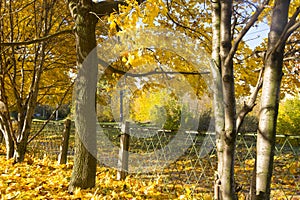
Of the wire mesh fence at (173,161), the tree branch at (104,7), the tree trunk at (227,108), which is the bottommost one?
the wire mesh fence at (173,161)

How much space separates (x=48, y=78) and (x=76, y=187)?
4.78 metres

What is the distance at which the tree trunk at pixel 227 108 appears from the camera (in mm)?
2031

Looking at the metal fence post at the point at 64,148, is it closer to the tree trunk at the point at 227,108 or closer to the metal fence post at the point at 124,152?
Result: the metal fence post at the point at 124,152

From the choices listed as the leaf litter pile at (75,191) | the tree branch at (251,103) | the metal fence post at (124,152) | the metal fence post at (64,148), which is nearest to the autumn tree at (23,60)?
the leaf litter pile at (75,191)

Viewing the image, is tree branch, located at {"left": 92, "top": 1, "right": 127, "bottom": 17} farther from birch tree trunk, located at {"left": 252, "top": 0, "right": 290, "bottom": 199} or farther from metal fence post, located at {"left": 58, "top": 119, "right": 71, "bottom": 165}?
metal fence post, located at {"left": 58, "top": 119, "right": 71, "bottom": 165}

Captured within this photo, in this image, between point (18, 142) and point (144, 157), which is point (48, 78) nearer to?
point (18, 142)

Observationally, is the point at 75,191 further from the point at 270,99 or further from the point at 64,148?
the point at 270,99

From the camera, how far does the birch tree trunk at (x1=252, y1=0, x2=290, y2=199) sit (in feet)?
6.08

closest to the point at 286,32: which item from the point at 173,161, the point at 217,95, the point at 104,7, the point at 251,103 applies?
the point at 251,103

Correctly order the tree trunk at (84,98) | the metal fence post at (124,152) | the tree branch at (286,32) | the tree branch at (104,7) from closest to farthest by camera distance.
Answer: the tree branch at (286,32), the tree trunk at (84,98), the tree branch at (104,7), the metal fence post at (124,152)

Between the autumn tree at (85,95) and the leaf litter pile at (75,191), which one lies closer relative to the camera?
the leaf litter pile at (75,191)

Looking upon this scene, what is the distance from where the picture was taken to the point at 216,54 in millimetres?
2373

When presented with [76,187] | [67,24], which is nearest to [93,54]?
[76,187]

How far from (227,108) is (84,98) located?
7.13 feet
